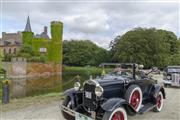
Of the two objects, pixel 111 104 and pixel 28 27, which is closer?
pixel 111 104

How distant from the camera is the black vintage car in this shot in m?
5.09

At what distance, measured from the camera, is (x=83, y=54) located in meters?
60.3

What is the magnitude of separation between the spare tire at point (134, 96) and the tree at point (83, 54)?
49320 mm

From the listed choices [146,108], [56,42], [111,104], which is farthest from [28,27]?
[111,104]

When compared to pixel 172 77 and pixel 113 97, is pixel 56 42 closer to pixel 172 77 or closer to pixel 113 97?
pixel 172 77

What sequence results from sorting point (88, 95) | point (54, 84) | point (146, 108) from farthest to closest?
1. point (54, 84)
2. point (146, 108)
3. point (88, 95)

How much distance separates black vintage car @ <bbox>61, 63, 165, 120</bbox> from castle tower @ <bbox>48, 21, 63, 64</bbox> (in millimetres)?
40177

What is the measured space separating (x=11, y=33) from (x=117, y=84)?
74.0 meters

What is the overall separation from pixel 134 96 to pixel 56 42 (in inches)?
1672

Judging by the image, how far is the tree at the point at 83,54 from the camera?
58269 millimetres

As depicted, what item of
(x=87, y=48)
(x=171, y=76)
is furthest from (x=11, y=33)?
(x=171, y=76)

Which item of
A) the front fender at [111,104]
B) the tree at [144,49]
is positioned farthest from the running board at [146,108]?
the tree at [144,49]

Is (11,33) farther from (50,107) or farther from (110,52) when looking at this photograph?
(50,107)

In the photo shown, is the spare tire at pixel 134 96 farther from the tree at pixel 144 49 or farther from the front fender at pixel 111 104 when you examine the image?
the tree at pixel 144 49
